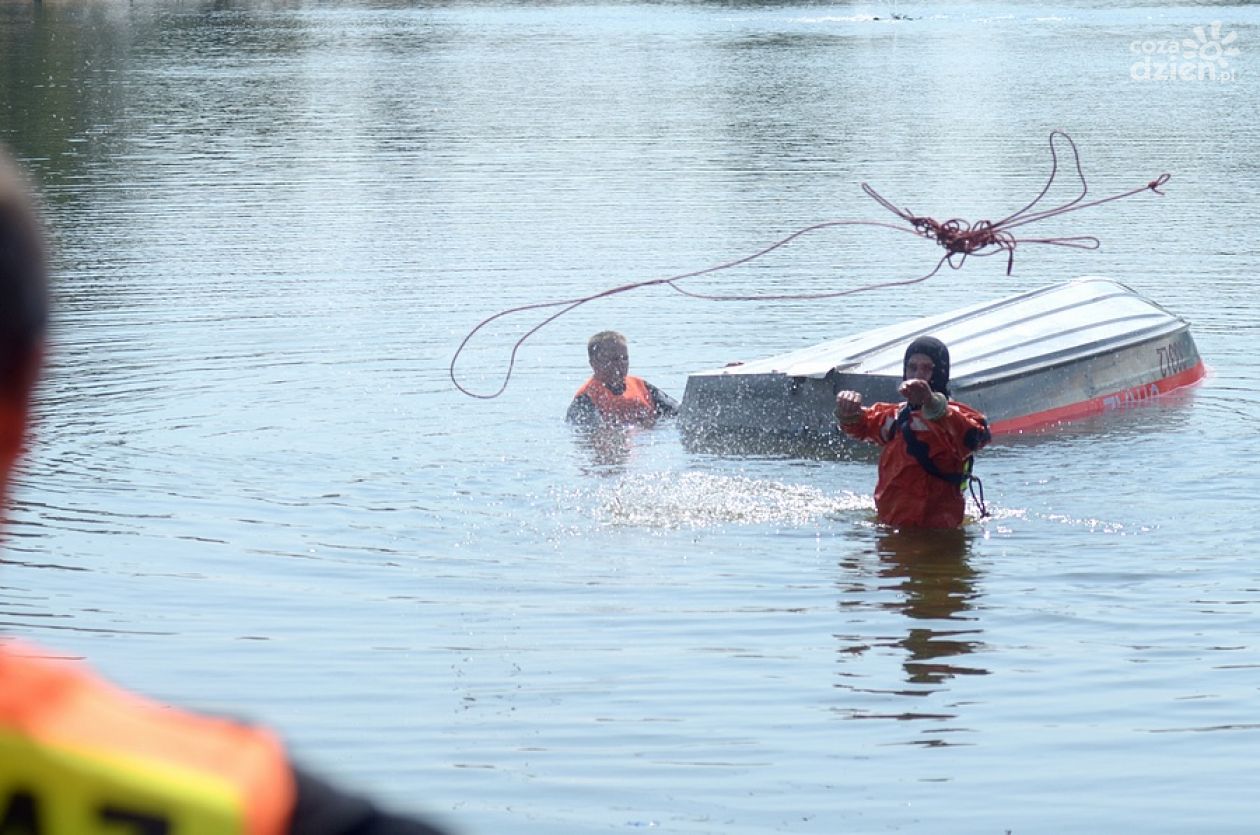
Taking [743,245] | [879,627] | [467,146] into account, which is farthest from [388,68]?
[879,627]

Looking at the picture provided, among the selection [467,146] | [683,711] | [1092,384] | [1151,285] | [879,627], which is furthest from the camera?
[467,146]

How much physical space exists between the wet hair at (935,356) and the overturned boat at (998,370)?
2.60 meters

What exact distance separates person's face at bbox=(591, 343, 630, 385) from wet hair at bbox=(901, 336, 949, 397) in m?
3.57

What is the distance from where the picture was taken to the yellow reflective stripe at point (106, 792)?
0.79 metres

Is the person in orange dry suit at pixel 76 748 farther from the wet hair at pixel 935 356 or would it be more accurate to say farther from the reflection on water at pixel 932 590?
the wet hair at pixel 935 356

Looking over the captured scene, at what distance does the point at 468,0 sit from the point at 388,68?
38.5 metres

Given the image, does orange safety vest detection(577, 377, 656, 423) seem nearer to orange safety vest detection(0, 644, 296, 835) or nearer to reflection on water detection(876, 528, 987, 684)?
reflection on water detection(876, 528, 987, 684)

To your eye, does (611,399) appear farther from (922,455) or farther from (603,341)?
(922,455)

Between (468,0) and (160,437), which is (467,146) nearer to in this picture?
(160,437)

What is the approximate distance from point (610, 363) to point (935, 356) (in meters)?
3.75

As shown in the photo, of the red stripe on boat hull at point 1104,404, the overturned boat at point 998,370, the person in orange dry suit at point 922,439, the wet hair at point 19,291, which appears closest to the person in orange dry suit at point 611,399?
the overturned boat at point 998,370

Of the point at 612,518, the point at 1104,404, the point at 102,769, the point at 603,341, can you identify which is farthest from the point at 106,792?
the point at 1104,404

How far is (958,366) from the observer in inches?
516

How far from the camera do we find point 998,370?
43.0 feet
